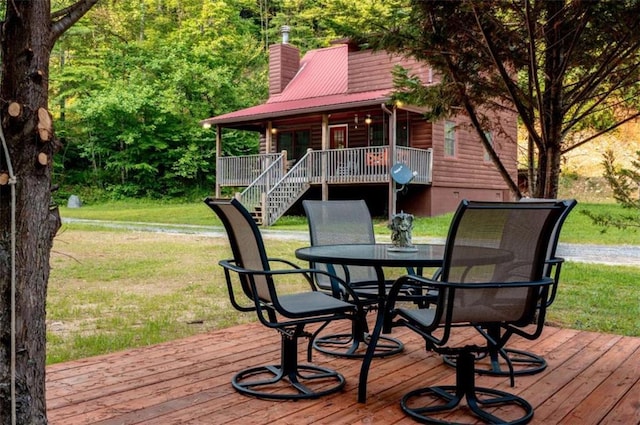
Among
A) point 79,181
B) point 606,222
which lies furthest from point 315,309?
point 79,181

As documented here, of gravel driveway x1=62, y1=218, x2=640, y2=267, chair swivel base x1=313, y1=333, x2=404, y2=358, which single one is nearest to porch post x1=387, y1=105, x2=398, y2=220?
gravel driveway x1=62, y1=218, x2=640, y2=267

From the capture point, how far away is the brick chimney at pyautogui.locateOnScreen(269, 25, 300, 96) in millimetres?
19078

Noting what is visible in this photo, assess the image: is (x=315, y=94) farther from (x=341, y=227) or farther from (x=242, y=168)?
(x=341, y=227)

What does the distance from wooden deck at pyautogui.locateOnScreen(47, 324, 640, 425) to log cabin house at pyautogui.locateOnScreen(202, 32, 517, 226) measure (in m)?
9.89

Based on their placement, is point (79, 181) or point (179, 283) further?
point (79, 181)

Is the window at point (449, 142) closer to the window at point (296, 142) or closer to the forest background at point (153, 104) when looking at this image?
the window at point (296, 142)

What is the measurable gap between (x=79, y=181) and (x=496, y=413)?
26.1 meters

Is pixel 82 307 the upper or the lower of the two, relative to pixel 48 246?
lower

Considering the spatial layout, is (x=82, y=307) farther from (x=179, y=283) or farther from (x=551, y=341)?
(x=551, y=341)

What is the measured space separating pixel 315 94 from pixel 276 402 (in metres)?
15.6

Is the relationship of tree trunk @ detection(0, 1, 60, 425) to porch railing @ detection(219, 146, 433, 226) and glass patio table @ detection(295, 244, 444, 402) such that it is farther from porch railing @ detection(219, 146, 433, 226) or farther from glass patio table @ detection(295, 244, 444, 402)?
porch railing @ detection(219, 146, 433, 226)

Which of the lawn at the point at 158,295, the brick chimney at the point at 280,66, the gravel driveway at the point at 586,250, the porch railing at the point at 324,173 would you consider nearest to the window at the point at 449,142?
the porch railing at the point at 324,173

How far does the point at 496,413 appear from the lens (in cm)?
247

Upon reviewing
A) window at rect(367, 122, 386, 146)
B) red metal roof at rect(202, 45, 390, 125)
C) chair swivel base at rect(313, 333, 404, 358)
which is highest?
red metal roof at rect(202, 45, 390, 125)
